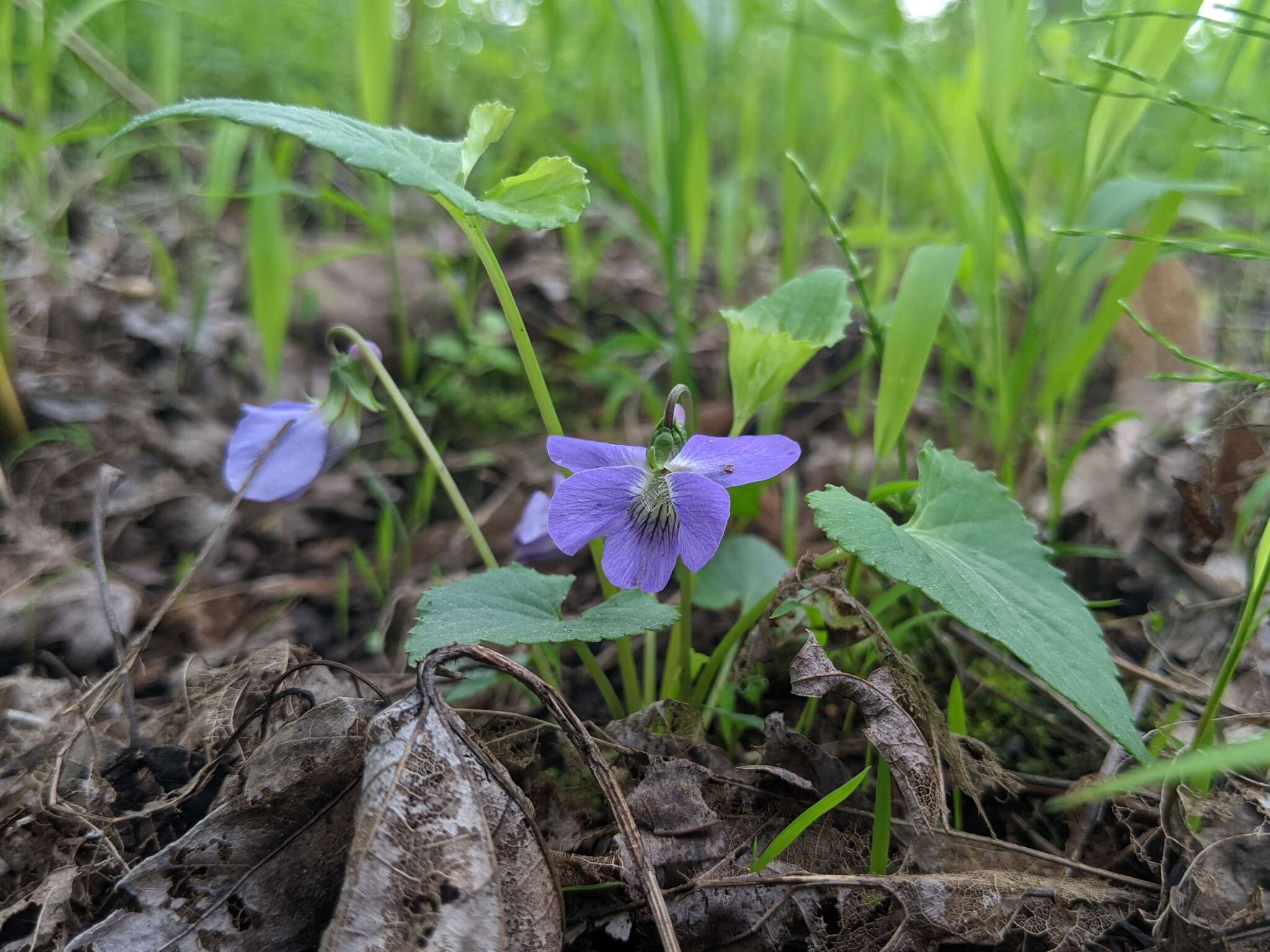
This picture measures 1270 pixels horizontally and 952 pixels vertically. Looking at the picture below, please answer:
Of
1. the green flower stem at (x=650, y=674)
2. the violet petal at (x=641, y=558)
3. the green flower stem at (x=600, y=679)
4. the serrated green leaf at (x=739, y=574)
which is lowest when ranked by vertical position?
the green flower stem at (x=650, y=674)

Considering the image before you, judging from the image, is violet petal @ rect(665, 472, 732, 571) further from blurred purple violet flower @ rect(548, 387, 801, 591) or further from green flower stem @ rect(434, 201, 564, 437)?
green flower stem @ rect(434, 201, 564, 437)

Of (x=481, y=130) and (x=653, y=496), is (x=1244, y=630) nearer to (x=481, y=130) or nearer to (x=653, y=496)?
(x=653, y=496)

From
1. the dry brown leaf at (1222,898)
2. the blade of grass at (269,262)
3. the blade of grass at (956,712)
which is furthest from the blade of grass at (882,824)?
the blade of grass at (269,262)

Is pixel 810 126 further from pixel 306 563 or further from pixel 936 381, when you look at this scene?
pixel 306 563

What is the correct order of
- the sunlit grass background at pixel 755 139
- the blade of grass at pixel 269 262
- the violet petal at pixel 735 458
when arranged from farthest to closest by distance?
1. the blade of grass at pixel 269 262
2. the sunlit grass background at pixel 755 139
3. the violet petal at pixel 735 458

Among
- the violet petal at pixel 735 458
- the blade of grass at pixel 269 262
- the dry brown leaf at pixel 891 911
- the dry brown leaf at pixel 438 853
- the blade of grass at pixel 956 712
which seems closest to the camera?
the dry brown leaf at pixel 438 853

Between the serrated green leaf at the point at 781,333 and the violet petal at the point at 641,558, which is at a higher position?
the serrated green leaf at the point at 781,333

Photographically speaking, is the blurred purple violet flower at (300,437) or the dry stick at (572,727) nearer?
the dry stick at (572,727)

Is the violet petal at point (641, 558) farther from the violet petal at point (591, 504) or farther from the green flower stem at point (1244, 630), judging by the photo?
the green flower stem at point (1244, 630)
